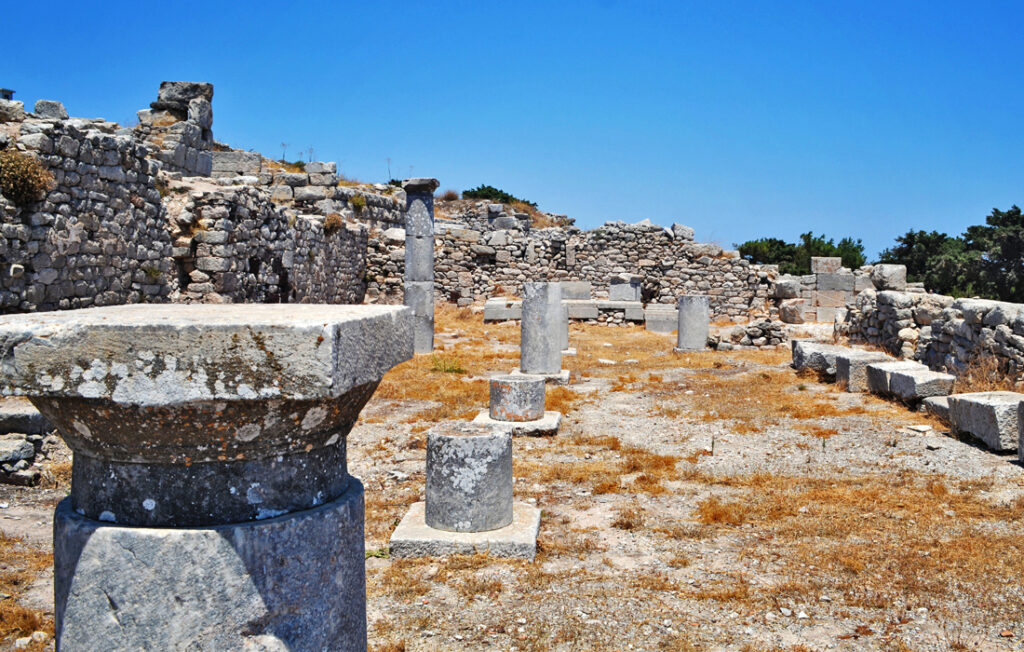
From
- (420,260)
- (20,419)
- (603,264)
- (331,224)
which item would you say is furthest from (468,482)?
(603,264)

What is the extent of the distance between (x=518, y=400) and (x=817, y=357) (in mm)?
6283

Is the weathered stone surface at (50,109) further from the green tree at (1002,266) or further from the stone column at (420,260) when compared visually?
the green tree at (1002,266)

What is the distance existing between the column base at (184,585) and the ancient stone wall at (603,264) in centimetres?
2236

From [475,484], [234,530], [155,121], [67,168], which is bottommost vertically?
[475,484]

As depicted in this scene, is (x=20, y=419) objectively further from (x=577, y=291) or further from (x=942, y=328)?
(x=577, y=291)

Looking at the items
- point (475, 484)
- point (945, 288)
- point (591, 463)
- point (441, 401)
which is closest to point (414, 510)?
point (475, 484)

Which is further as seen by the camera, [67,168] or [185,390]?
[67,168]

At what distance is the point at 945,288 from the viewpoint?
32.4 m

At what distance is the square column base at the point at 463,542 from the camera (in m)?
5.10

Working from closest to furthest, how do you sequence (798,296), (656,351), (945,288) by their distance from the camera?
(656,351)
(798,296)
(945,288)

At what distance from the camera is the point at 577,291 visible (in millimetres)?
24594

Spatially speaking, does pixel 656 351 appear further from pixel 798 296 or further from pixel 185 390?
pixel 185 390

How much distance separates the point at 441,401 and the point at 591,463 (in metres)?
3.43

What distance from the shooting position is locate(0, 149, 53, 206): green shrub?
292 inches
